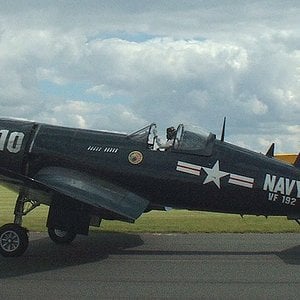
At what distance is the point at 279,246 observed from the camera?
34.7 ft

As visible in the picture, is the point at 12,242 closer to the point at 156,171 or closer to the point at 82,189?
the point at 82,189

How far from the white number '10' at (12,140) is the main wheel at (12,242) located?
1.79 meters

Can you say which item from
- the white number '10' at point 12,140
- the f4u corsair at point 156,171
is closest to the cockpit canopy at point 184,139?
the f4u corsair at point 156,171

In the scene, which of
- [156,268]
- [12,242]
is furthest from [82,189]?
[156,268]

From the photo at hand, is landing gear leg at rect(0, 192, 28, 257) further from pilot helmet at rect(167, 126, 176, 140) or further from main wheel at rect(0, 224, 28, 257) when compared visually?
pilot helmet at rect(167, 126, 176, 140)

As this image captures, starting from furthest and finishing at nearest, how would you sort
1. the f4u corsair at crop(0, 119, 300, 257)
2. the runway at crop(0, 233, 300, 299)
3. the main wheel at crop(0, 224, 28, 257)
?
the f4u corsair at crop(0, 119, 300, 257) < the main wheel at crop(0, 224, 28, 257) < the runway at crop(0, 233, 300, 299)

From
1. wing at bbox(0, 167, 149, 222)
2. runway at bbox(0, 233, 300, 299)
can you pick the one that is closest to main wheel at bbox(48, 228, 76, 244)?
runway at bbox(0, 233, 300, 299)

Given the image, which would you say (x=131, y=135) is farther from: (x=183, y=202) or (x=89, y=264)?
(x=89, y=264)

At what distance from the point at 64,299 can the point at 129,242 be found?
190 inches

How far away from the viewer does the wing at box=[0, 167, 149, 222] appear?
8711 mm

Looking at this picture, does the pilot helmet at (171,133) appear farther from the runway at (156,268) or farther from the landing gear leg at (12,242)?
the landing gear leg at (12,242)

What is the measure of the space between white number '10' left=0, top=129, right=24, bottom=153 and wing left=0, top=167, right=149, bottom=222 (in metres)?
0.70

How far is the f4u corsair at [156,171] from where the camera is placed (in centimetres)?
985

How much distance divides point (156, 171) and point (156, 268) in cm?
217
